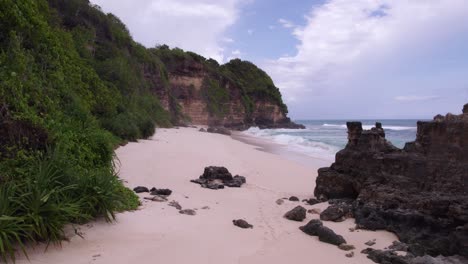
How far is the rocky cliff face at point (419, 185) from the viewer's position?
615 centimetres

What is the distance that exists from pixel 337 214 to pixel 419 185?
1.57m

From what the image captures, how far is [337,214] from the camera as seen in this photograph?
25.3 ft

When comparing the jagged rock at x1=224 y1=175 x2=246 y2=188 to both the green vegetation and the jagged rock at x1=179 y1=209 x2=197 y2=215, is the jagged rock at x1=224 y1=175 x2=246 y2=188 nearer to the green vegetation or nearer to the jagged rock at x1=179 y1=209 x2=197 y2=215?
the jagged rock at x1=179 y1=209 x2=197 y2=215

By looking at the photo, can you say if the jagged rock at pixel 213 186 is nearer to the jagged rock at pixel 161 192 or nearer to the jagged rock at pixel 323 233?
the jagged rock at pixel 161 192

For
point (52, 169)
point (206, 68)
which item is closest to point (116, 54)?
point (52, 169)

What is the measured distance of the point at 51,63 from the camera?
1019cm

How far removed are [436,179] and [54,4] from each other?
61.7 ft

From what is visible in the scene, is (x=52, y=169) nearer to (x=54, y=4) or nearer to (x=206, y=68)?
(x=54, y=4)

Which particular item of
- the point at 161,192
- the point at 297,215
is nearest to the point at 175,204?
the point at 161,192

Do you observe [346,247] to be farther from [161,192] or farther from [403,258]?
[161,192]

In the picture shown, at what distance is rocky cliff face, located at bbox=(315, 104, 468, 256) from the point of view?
6148 millimetres

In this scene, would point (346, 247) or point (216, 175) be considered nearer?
point (346, 247)

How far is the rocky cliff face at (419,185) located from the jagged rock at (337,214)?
0.61ft

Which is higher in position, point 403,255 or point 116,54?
point 116,54
